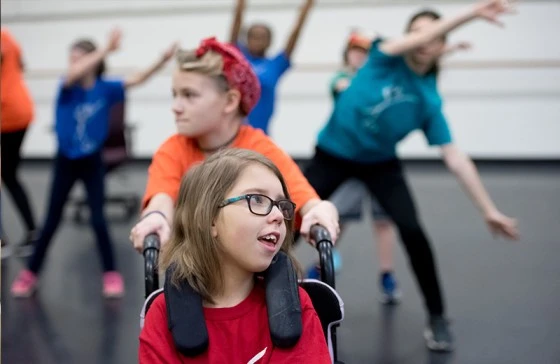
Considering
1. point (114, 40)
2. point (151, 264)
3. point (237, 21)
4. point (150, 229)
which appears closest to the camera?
point (151, 264)

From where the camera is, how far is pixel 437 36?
2348mm

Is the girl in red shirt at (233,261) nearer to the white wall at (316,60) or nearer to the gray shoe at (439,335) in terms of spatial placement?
the gray shoe at (439,335)

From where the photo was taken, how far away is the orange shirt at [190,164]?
1.80 metres

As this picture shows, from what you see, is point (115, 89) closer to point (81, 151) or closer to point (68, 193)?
point (81, 151)

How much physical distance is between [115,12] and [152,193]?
5.89m

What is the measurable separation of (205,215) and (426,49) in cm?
143

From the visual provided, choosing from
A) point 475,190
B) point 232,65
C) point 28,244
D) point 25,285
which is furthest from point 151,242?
point 28,244

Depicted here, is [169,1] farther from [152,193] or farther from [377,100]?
[152,193]

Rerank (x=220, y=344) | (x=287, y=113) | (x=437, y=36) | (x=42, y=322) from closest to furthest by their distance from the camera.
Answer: (x=220, y=344), (x=437, y=36), (x=42, y=322), (x=287, y=113)

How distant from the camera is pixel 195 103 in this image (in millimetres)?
1844

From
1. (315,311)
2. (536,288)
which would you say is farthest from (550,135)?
(315,311)

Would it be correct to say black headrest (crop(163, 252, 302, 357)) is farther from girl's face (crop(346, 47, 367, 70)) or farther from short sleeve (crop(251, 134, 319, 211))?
girl's face (crop(346, 47, 367, 70))

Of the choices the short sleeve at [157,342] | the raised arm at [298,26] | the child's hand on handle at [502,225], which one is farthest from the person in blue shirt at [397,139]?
the short sleeve at [157,342]

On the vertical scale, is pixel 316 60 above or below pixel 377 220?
below
